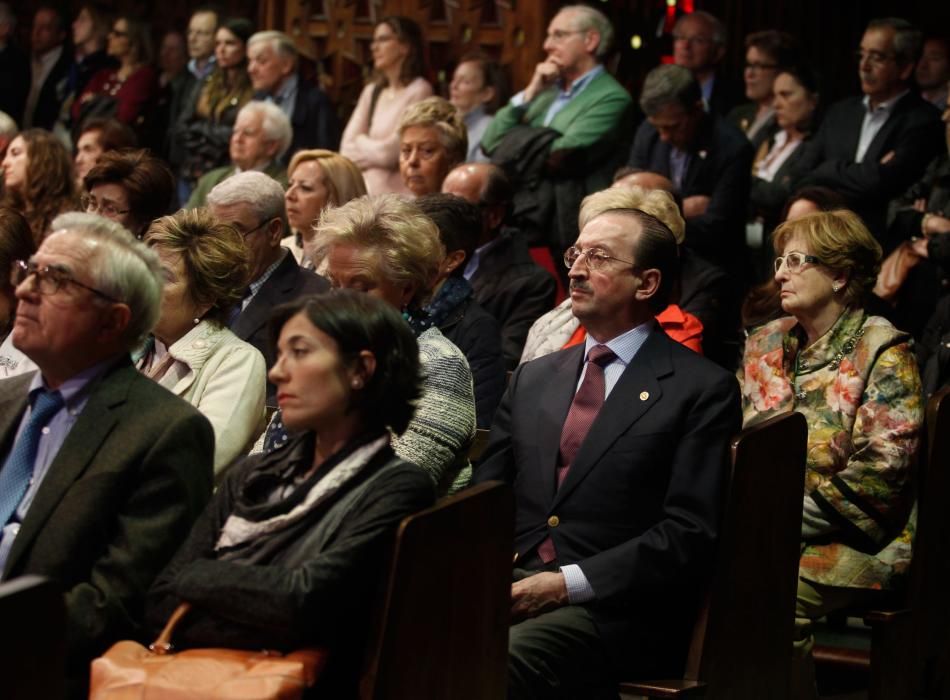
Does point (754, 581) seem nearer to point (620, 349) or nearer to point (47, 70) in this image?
point (620, 349)

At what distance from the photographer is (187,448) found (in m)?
2.75

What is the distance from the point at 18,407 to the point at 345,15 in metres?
5.57

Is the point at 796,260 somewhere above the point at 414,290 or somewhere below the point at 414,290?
above

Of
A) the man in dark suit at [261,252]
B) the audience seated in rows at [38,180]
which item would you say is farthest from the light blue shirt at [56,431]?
the audience seated in rows at [38,180]

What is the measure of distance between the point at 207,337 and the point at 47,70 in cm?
626

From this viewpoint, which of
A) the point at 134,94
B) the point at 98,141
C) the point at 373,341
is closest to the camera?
the point at 373,341

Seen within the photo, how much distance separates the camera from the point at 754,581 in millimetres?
3240

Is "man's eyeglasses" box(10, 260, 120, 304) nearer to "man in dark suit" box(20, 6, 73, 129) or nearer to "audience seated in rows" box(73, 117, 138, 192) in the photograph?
"audience seated in rows" box(73, 117, 138, 192)

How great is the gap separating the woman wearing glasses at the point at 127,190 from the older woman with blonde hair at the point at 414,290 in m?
1.33

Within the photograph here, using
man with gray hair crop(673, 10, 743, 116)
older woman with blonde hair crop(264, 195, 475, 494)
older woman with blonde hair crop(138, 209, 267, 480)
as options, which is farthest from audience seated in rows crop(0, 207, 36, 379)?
man with gray hair crop(673, 10, 743, 116)

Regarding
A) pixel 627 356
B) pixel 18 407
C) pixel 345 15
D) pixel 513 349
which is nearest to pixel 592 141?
pixel 513 349

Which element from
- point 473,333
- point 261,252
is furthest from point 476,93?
point 473,333

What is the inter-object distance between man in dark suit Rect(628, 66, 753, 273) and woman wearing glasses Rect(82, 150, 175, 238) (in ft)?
6.63

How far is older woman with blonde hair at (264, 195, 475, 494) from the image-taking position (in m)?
3.38
